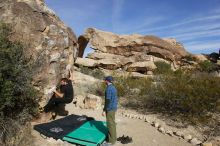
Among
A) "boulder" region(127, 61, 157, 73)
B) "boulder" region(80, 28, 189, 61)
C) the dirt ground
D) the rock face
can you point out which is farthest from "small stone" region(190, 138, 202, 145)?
"boulder" region(80, 28, 189, 61)

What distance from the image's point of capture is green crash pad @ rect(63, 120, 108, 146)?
6988 mm

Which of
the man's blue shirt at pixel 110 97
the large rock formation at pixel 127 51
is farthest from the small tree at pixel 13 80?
the large rock formation at pixel 127 51

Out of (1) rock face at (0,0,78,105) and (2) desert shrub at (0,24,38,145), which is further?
(1) rock face at (0,0,78,105)

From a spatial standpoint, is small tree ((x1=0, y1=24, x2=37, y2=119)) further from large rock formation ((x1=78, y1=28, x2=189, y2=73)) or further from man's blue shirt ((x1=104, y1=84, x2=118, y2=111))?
large rock formation ((x1=78, y1=28, x2=189, y2=73))

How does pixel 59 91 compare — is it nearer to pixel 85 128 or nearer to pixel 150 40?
pixel 85 128

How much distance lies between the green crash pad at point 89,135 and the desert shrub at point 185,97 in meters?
3.69

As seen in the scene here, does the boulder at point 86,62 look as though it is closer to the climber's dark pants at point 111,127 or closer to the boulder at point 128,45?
the boulder at point 128,45

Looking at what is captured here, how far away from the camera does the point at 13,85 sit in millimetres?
6445

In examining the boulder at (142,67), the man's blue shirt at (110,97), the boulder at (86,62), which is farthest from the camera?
the boulder at (142,67)

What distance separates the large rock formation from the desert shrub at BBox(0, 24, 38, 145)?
833 inches

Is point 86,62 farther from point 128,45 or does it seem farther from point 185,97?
point 185,97

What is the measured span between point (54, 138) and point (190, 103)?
5.20m

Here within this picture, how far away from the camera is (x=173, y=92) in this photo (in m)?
11.2

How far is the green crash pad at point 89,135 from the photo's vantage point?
699 centimetres
